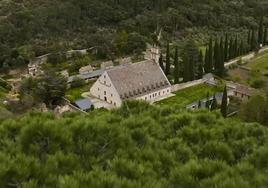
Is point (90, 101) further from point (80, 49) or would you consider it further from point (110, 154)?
point (110, 154)

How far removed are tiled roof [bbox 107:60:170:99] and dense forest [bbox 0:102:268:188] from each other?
23.3m

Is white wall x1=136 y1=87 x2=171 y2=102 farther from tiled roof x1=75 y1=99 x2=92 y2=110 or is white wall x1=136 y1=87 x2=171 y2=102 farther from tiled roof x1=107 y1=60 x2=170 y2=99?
tiled roof x1=75 y1=99 x2=92 y2=110

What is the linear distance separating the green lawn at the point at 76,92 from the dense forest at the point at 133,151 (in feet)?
82.2

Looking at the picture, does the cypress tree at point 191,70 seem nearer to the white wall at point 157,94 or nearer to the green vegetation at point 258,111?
the white wall at point 157,94

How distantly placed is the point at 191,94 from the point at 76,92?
8.53 metres

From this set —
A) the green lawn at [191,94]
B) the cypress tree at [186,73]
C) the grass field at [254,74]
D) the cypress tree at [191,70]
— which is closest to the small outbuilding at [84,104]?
the green lawn at [191,94]

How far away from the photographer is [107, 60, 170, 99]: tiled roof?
32656mm

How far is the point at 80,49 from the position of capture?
48.1 metres

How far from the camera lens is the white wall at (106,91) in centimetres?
3250

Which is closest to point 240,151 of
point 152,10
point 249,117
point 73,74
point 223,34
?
point 249,117

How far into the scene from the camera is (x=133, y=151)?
696 cm

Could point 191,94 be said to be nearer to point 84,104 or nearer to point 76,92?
point 84,104

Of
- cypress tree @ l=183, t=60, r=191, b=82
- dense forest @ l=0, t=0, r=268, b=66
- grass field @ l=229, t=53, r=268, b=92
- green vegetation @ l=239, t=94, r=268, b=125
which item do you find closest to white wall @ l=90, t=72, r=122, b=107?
cypress tree @ l=183, t=60, r=191, b=82

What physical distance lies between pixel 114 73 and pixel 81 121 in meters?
25.8
